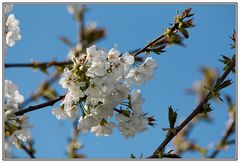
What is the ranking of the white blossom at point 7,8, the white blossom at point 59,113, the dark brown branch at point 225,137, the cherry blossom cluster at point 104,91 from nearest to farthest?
the cherry blossom cluster at point 104,91
the white blossom at point 59,113
the white blossom at point 7,8
the dark brown branch at point 225,137

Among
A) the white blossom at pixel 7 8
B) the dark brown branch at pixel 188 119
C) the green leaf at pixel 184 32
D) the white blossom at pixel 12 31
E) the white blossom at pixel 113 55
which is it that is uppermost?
the white blossom at pixel 7 8

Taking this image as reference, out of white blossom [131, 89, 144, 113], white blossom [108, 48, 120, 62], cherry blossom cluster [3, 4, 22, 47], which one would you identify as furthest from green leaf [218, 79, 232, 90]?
cherry blossom cluster [3, 4, 22, 47]

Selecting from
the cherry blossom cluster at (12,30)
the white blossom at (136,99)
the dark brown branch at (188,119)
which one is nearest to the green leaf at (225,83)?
the dark brown branch at (188,119)

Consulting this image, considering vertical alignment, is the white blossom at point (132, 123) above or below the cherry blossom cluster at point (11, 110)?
below

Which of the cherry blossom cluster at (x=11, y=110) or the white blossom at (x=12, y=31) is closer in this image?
the cherry blossom cluster at (x=11, y=110)

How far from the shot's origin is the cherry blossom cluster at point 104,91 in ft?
6.25

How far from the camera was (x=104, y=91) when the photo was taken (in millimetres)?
1907

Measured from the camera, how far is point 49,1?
222cm

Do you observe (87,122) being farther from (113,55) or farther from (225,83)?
(225,83)

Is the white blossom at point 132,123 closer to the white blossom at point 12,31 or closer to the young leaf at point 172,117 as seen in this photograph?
the young leaf at point 172,117

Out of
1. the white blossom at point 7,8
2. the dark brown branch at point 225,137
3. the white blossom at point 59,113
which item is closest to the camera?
the white blossom at point 59,113

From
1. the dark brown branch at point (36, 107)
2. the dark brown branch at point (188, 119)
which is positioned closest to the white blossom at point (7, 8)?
the dark brown branch at point (36, 107)

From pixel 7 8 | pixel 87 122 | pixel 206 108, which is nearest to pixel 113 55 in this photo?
pixel 87 122

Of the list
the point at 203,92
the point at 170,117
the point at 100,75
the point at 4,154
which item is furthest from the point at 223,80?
the point at 4,154
